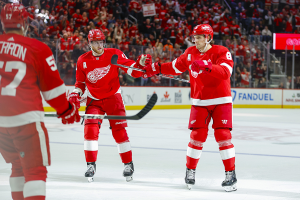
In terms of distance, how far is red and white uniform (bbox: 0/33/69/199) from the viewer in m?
1.93

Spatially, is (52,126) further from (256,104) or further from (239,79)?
(256,104)

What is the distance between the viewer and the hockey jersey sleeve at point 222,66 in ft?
10.5

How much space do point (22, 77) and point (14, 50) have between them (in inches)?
5.0

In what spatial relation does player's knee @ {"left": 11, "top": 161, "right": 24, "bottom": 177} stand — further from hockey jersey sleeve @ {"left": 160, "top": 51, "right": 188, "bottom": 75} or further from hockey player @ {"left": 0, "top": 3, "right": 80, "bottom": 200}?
hockey jersey sleeve @ {"left": 160, "top": 51, "right": 188, "bottom": 75}

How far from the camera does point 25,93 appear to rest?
196 centimetres

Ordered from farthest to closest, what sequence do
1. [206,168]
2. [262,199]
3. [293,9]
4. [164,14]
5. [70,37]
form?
[293,9] → [164,14] → [70,37] → [206,168] → [262,199]

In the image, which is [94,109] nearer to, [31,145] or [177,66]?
[177,66]

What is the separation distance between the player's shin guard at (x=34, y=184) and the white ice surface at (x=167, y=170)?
108 cm

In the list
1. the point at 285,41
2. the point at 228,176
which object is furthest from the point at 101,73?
the point at 285,41

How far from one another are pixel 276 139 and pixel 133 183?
145 inches

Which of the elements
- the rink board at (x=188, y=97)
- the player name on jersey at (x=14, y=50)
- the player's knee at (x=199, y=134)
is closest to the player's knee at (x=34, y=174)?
the player name on jersey at (x=14, y=50)

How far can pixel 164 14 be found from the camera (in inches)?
624

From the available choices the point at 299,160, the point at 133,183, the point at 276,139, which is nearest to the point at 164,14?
the point at 276,139

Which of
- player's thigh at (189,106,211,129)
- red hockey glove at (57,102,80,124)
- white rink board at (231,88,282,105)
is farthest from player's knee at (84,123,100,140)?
white rink board at (231,88,282,105)
